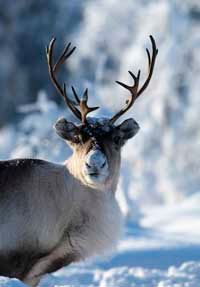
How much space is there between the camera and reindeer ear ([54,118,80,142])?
29.0 feet

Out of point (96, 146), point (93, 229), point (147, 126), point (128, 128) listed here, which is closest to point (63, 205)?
point (93, 229)

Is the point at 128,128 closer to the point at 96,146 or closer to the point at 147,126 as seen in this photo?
the point at 96,146

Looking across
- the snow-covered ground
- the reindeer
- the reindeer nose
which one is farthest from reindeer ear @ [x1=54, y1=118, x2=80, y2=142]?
the snow-covered ground

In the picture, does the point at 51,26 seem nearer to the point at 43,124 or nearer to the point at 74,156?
the point at 43,124

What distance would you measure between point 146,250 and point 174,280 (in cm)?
384

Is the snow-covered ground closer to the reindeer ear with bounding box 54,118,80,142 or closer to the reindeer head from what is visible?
the reindeer head

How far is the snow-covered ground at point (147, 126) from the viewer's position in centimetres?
1543

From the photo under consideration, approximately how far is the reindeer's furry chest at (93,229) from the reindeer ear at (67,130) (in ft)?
1.65

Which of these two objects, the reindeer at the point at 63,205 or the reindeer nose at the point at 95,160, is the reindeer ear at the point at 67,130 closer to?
the reindeer at the point at 63,205

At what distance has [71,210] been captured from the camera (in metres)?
8.77

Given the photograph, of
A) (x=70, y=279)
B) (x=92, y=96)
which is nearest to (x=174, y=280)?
(x=70, y=279)

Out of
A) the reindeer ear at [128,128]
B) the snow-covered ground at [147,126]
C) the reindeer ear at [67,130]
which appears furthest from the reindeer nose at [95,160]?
the snow-covered ground at [147,126]

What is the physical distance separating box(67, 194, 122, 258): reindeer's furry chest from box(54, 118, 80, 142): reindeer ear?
0.50 metres

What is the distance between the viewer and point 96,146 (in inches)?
337
